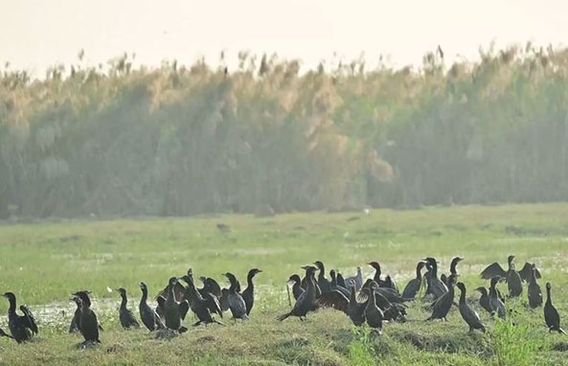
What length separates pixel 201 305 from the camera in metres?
14.8

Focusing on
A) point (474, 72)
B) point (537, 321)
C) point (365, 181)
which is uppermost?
point (474, 72)

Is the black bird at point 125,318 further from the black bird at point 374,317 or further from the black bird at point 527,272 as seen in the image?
the black bird at point 527,272

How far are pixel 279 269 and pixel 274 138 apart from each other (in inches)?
482

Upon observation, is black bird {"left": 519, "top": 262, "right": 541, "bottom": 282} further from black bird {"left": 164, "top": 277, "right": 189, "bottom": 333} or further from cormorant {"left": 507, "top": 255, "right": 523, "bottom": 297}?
black bird {"left": 164, "top": 277, "right": 189, "bottom": 333}

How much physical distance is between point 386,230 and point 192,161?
618cm

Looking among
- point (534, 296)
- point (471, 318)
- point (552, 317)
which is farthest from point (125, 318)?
point (534, 296)

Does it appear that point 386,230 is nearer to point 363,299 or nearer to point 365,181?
point 365,181

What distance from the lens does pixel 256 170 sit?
1283 inches

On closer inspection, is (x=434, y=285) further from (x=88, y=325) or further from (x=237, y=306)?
(x=88, y=325)

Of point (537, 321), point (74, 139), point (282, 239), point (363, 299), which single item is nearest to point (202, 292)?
point (363, 299)

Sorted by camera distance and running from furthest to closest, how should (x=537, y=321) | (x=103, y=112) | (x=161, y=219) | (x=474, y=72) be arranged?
(x=474, y=72) < (x=103, y=112) < (x=161, y=219) < (x=537, y=321)

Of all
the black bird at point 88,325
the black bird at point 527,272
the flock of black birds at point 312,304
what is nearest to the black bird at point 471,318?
the flock of black birds at point 312,304

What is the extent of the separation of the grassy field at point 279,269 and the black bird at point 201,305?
12.4 inches

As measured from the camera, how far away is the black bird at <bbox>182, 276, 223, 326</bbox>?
1477 centimetres
